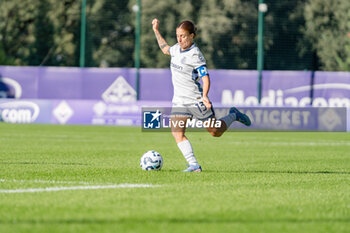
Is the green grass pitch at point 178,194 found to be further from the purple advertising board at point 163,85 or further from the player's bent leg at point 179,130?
the purple advertising board at point 163,85

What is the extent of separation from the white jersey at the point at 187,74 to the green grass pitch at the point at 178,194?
43.2 inches

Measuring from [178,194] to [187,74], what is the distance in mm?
2881

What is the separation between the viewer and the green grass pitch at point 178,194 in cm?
597

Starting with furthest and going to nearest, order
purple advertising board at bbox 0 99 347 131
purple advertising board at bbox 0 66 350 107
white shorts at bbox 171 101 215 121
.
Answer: purple advertising board at bbox 0 66 350 107 < purple advertising board at bbox 0 99 347 131 < white shorts at bbox 171 101 215 121

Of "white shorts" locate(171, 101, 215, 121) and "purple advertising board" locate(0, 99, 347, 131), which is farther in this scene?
"purple advertising board" locate(0, 99, 347, 131)

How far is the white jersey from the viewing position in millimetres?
10242

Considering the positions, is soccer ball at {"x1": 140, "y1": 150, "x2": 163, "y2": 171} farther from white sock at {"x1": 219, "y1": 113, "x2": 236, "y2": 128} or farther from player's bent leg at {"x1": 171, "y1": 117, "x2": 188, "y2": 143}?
white sock at {"x1": 219, "y1": 113, "x2": 236, "y2": 128}

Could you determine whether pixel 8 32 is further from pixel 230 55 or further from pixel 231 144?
pixel 231 144

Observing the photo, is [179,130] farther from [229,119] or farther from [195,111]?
[229,119]

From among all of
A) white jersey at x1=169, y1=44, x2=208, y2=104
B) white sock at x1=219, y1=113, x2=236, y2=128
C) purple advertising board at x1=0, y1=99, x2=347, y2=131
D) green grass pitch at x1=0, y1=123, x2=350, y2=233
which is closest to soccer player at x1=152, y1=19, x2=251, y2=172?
white jersey at x1=169, y1=44, x2=208, y2=104

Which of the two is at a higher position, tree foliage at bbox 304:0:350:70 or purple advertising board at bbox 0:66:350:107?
tree foliage at bbox 304:0:350:70

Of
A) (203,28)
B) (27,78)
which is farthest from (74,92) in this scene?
(203,28)

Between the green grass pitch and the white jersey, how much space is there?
110cm

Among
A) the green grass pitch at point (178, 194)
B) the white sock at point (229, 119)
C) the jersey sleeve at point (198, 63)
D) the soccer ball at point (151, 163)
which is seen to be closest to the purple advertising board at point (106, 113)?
the green grass pitch at point (178, 194)
